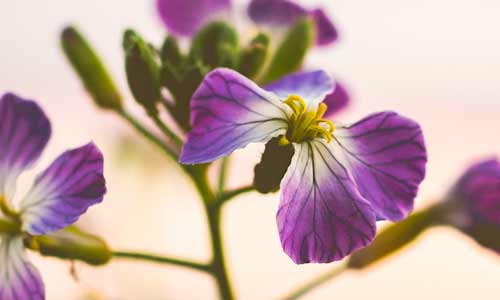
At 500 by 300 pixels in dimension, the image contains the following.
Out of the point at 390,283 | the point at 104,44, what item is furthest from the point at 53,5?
the point at 390,283

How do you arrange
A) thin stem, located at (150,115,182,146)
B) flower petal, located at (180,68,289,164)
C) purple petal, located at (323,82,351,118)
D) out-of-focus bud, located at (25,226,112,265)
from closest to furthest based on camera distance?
flower petal, located at (180,68,289,164) → out-of-focus bud, located at (25,226,112,265) → thin stem, located at (150,115,182,146) → purple petal, located at (323,82,351,118)

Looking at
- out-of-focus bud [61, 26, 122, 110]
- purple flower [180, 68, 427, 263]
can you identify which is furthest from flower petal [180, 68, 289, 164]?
out-of-focus bud [61, 26, 122, 110]

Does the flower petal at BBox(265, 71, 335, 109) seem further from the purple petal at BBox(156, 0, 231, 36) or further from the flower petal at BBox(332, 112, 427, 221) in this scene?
the purple petal at BBox(156, 0, 231, 36)

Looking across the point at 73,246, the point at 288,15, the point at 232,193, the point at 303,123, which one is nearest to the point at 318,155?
the point at 303,123

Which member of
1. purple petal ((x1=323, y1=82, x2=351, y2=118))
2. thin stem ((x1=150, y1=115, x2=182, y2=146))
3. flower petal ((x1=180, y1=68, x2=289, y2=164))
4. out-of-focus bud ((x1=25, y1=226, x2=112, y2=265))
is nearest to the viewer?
flower petal ((x1=180, y1=68, x2=289, y2=164))

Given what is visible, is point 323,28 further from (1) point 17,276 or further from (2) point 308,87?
(1) point 17,276

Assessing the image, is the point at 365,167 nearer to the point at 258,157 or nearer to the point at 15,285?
the point at 258,157

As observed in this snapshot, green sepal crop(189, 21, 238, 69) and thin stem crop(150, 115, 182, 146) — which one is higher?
green sepal crop(189, 21, 238, 69)
